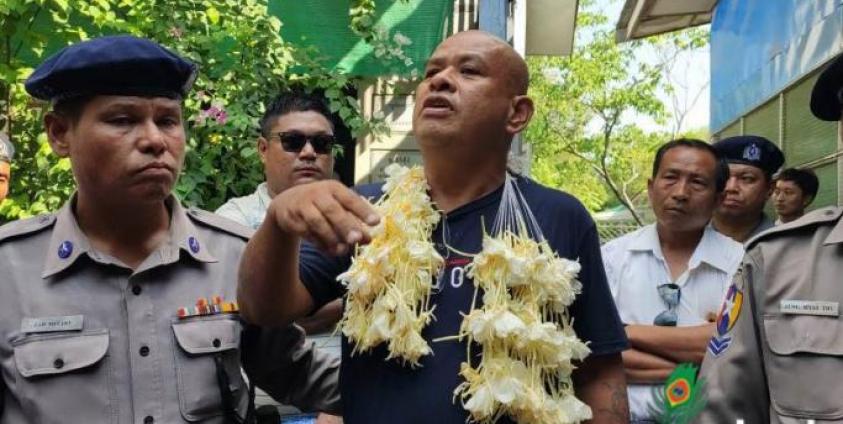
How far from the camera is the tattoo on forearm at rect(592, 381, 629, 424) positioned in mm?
1973

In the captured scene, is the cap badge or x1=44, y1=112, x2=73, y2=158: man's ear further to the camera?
the cap badge

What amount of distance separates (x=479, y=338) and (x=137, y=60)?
3.55 ft

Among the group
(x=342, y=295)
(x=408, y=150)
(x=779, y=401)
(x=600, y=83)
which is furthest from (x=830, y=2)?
(x=600, y=83)

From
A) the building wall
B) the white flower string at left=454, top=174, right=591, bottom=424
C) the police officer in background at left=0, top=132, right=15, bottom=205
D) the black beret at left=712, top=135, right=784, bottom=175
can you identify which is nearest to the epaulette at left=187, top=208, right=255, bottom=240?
the white flower string at left=454, top=174, right=591, bottom=424

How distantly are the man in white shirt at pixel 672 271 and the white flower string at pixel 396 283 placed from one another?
1331 millimetres

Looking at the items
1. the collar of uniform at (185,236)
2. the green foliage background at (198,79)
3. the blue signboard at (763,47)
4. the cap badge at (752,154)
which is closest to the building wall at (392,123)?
the green foliage background at (198,79)

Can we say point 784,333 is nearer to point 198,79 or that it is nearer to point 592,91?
point 198,79

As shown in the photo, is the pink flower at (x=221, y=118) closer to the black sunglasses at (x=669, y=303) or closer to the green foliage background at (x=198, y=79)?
the green foliage background at (x=198, y=79)

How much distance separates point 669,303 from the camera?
10.6ft

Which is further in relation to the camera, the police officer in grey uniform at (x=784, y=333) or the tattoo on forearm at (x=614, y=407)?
the police officer in grey uniform at (x=784, y=333)

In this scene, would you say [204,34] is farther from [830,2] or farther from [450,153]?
[830,2]

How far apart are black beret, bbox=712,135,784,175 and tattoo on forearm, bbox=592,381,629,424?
296 centimetres

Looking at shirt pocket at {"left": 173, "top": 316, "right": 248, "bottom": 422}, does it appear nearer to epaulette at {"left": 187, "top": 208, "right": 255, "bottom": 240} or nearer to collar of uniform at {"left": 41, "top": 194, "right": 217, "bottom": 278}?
collar of uniform at {"left": 41, "top": 194, "right": 217, "bottom": 278}

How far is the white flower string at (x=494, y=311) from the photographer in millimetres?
1864
